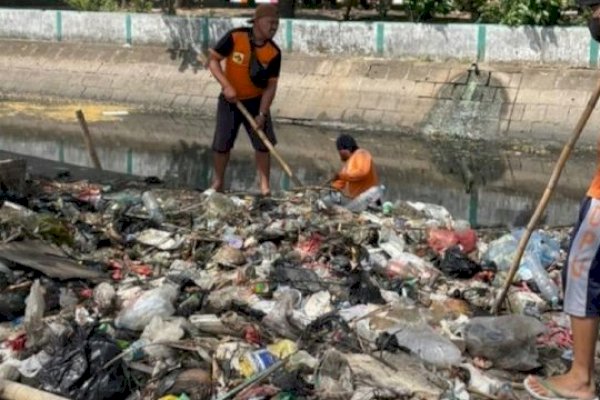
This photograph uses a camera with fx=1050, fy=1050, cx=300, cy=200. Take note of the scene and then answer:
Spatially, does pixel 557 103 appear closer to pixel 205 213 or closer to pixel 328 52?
pixel 328 52

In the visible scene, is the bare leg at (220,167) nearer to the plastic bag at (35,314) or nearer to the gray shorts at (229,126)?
the gray shorts at (229,126)

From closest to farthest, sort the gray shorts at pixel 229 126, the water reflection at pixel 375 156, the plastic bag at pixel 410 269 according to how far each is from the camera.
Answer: the plastic bag at pixel 410 269 → the gray shorts at pixel 229 126 → the water reflection at pixel 375 156

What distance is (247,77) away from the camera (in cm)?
930

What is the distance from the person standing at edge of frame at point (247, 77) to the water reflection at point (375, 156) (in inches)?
85.4

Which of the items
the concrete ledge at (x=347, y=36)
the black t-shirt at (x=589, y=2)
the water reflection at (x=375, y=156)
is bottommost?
the water reflection at (x=375, y=156)

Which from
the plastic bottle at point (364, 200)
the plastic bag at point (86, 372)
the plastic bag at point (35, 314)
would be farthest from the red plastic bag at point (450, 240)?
the plastic bag at point (86, 372)

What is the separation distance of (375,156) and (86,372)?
37.2 feet

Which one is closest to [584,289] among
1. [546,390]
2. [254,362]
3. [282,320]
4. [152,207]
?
[546,390]

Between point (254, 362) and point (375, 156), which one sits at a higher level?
point (254, 362)

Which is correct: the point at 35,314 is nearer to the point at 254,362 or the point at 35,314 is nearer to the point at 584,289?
the point at 254,362

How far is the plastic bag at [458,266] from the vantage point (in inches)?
271

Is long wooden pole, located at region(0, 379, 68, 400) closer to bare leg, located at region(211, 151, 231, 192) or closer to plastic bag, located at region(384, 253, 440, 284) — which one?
plastic bag, located at region(384, 253, 440, 284)

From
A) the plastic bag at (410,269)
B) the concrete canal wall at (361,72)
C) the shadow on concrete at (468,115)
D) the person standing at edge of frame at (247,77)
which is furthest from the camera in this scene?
the concrete canal wall at (361,72)

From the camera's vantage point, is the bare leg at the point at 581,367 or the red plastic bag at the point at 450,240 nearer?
the bare leg at the point at 581,367
